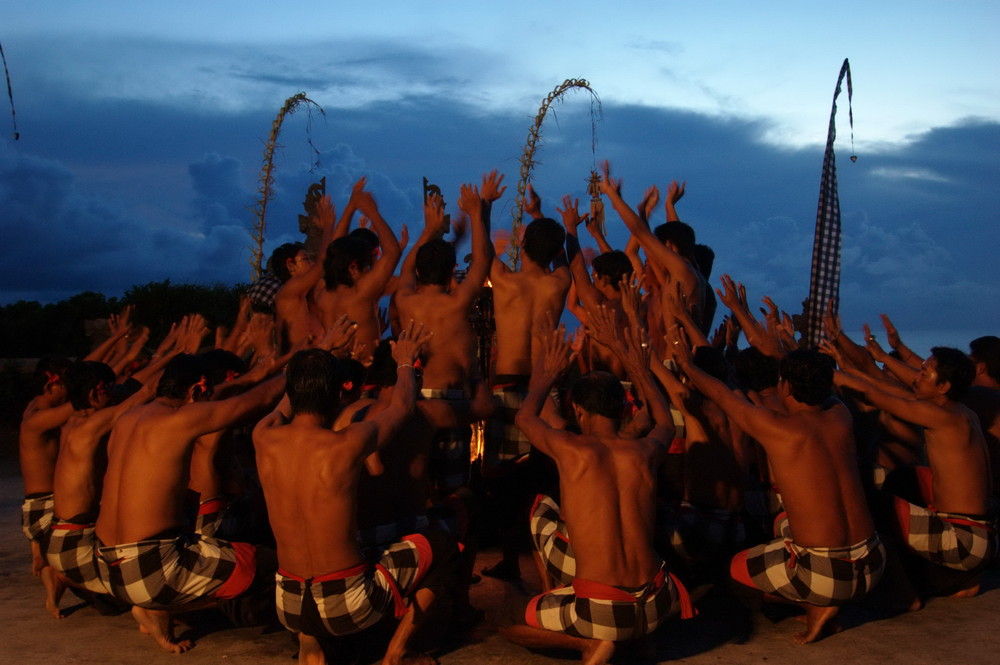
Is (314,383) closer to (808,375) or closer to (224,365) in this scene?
(224,365)

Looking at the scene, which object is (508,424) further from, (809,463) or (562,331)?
(809,463)

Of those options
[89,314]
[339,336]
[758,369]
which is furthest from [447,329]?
[89,314]

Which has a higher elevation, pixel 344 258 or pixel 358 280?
pixel 344 258

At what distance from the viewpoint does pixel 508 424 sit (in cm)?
611

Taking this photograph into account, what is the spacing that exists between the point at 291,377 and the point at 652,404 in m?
1.78

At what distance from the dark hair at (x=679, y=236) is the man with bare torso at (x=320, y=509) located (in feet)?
11.8

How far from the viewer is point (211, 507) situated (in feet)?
17.2

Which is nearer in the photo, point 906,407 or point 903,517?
point 906,407

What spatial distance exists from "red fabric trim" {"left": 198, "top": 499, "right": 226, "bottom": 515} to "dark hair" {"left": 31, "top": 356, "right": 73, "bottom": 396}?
131 cm

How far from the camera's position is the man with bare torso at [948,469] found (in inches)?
200

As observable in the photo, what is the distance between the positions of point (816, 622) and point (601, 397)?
173cm

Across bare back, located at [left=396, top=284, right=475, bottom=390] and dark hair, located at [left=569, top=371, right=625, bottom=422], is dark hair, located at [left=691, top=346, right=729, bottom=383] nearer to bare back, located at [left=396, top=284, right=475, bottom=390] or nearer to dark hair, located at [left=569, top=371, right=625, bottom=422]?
dark hair, located at [left=569, top=371, right=625, bottom=422]

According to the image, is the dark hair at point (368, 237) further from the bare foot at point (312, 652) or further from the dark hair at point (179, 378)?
the bare foot at point (312, 652)

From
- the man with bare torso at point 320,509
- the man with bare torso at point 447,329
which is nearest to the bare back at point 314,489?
the man with bare torso at point 320,509
